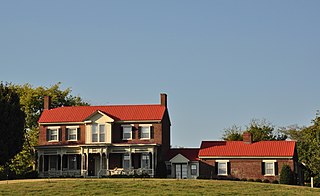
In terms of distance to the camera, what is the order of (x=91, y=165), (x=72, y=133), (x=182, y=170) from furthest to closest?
(x=72, y=133), (x=91, y=165), (x=182, y=170)

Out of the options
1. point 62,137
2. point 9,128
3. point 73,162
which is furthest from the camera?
point 62,137

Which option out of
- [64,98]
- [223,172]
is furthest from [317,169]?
[64,98]

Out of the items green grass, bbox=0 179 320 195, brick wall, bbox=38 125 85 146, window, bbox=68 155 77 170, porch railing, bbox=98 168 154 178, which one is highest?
brick wall, bbox=38 125 85 146

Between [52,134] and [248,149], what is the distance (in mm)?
20672

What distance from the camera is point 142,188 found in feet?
155

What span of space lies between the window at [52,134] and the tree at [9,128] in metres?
5.27

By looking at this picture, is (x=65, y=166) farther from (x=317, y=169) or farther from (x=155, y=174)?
(x=317, y=169)

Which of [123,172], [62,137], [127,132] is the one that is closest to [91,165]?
[62,137]

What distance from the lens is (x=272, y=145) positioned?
67.3 meters

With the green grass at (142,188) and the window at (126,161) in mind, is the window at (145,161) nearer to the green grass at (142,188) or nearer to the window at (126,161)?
the window at (126,161)

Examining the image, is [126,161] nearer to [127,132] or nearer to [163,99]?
[127,132]

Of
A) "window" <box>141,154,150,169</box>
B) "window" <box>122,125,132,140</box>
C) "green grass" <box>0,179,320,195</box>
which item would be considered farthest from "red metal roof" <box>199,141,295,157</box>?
"green grass" <box>0,179,320,195</box>

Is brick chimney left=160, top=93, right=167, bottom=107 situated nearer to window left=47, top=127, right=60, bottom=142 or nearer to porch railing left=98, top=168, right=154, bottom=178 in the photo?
→ porch railing left=98, top=168, right=154, bottom=178

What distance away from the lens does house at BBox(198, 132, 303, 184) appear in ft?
214
